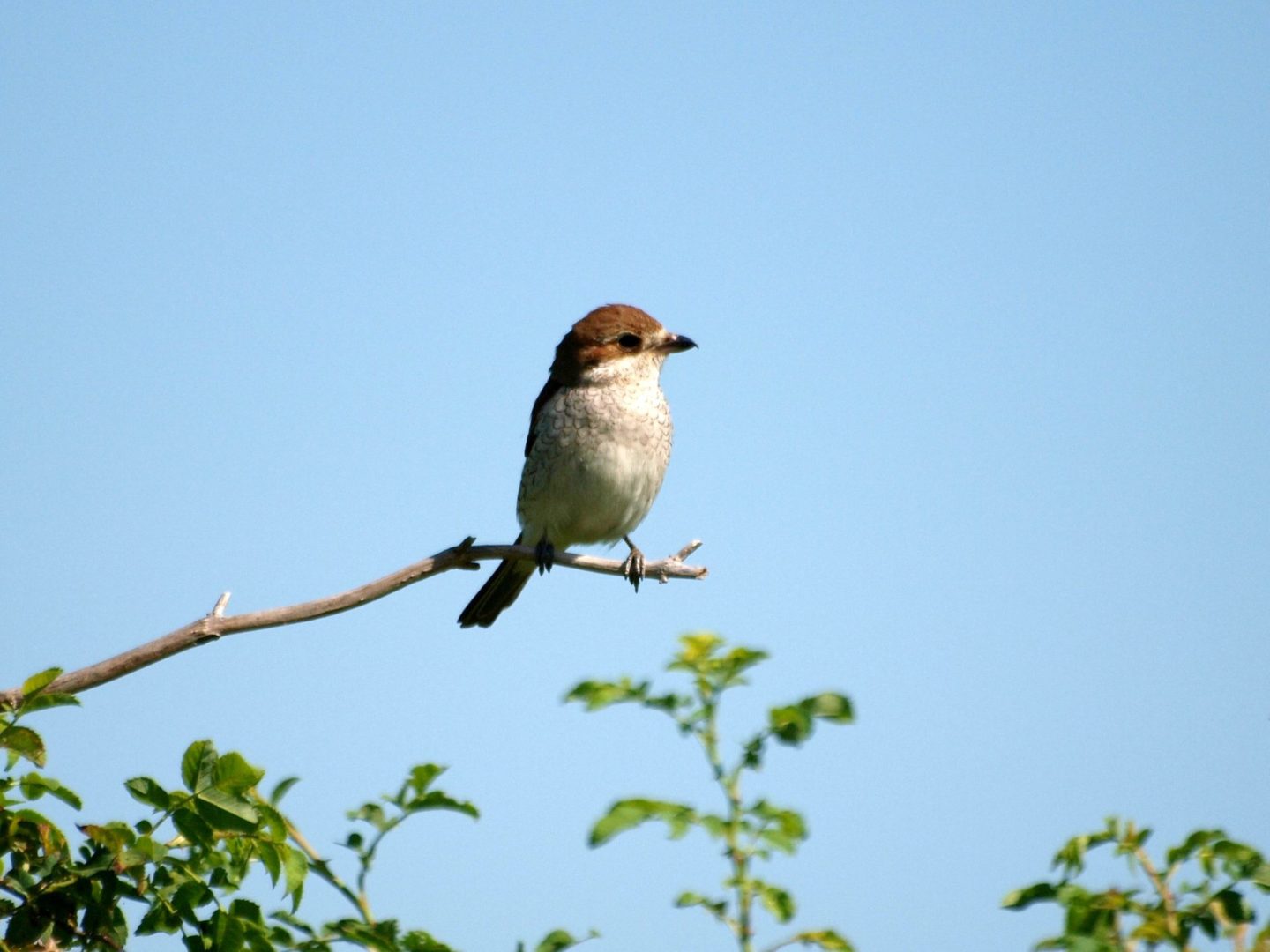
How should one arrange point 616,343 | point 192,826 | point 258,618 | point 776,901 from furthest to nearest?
point 616,343 < point 258,618 < point 192,826 < point 776,901

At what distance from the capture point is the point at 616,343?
23.3ft

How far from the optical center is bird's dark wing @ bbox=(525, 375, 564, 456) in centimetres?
723

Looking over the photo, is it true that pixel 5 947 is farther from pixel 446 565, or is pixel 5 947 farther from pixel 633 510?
pixel 633 510

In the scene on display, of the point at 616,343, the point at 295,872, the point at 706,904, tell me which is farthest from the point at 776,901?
the point at 616,343

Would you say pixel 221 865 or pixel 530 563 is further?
pixel 530 563

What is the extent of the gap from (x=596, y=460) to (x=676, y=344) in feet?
2.58

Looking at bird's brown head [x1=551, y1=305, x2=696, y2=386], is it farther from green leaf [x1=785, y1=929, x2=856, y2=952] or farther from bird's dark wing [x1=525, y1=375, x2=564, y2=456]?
green leaf [x1=785, y1=929, x2=856, y2=952]

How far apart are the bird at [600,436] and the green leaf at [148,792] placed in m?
3.80

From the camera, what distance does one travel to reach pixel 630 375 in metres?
7.05

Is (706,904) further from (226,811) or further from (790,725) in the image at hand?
(226,811)

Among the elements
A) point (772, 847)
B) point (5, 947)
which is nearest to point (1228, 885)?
point (772, 847)

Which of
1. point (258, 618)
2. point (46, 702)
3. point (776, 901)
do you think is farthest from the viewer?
point (258, 618)

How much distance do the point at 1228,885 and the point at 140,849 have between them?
6.83 ft

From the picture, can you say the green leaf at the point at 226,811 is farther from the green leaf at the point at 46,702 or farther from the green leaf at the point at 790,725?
the green leaf at the point at 790,725
